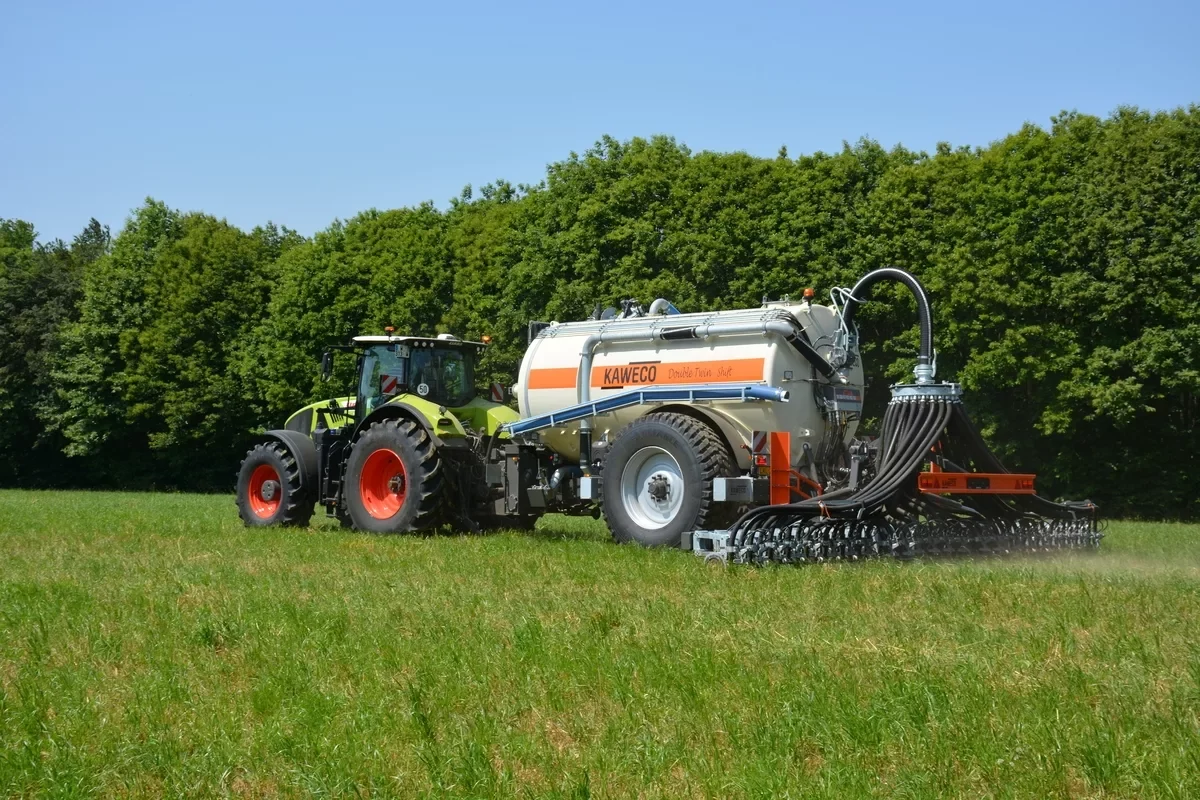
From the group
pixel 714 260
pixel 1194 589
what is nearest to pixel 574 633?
pixel 1194 589

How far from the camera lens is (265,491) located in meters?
18.9

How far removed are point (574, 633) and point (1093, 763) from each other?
12.4ft

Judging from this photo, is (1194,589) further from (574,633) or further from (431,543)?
(431,543)

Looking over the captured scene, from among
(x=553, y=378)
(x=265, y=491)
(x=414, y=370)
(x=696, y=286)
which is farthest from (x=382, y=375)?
(x=696, y=286)

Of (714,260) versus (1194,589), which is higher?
(714,260)

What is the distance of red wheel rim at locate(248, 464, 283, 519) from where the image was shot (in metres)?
18.8

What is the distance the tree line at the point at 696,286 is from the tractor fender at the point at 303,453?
1628 centimetres

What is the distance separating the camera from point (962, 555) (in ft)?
44.2

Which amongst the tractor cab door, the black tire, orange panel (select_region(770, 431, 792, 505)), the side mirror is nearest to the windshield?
the tractor cab door

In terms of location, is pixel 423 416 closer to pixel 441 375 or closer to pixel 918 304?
pixel 441 375

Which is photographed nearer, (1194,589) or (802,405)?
(1194,589)

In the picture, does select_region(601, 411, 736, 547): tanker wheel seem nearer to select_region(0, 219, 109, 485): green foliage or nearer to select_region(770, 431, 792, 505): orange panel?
select_region(770, 431, 792, 505): orange panel

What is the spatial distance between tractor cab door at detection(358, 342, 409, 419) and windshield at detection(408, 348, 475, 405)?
0.45 feet

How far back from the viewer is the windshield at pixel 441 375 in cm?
1808
